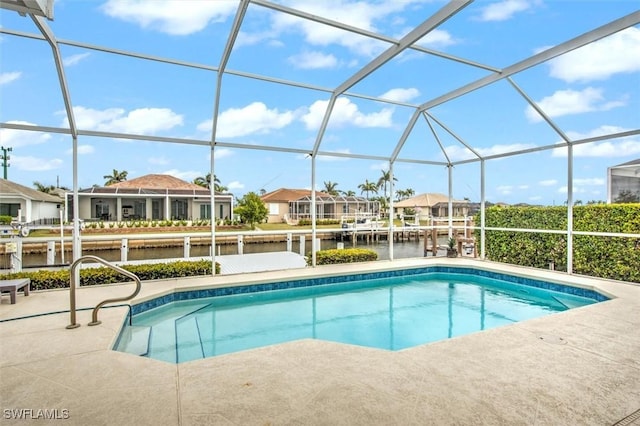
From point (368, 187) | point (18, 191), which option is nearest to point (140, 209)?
point (18, 191)

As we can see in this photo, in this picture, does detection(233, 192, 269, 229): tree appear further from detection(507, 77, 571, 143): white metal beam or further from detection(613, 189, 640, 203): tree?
detection(613, 189, 640, 203): tree

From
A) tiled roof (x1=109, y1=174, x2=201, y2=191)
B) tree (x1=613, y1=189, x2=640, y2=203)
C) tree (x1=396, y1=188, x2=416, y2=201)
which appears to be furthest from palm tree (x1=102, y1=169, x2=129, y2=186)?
tree (x1=396, y1=188, x2=416, y2=201)

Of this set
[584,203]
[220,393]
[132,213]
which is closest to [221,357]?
[220,393]

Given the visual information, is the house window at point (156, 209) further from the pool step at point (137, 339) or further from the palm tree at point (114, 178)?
the pool step at point (137, 339)

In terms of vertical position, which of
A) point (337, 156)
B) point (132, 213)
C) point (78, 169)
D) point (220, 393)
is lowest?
point (220, 393)

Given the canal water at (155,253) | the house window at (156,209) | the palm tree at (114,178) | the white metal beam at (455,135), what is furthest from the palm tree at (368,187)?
the white metal beam at (455,135)

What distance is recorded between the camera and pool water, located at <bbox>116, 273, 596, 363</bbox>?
4445mm

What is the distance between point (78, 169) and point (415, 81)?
6.13m

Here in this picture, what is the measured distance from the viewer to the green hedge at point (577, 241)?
6207 mm

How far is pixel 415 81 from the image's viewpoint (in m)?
6.66

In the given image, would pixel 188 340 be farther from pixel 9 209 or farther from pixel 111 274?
pixel 9 209

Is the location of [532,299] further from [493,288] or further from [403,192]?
[403,192]

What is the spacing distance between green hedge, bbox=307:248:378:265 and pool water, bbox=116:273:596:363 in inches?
38.8

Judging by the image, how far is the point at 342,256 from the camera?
8.44 metres
